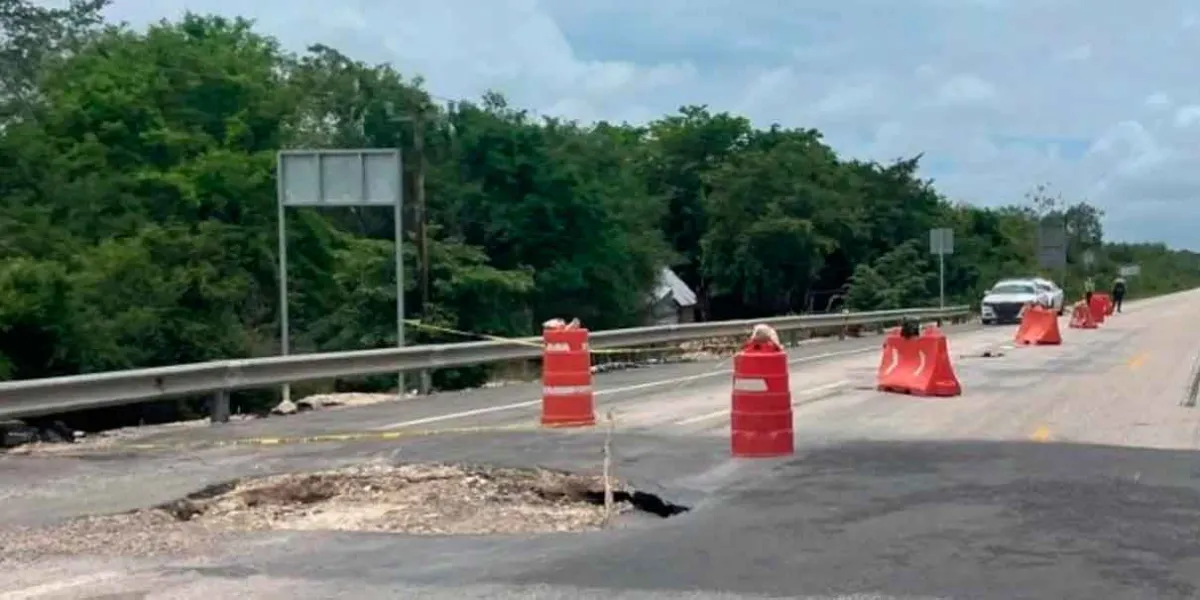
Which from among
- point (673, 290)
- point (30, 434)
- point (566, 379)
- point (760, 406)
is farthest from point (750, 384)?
point (673, 290)

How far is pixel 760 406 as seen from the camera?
12.3 meters

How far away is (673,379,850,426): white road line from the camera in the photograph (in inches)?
634

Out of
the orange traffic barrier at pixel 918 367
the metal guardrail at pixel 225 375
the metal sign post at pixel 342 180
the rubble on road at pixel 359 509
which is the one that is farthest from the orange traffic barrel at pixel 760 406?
the metal sign post at pixel 342 180

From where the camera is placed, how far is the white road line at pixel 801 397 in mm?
16106

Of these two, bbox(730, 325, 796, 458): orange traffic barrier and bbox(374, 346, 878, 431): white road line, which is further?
bbox(374, 346, 878, 431): white road line

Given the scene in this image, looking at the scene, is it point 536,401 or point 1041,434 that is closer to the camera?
point 1041,434

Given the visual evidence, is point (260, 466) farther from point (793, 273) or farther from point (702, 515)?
point (793, 273)

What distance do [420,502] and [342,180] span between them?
14.8 m

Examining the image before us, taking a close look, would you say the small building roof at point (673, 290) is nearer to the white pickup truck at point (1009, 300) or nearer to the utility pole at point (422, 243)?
the white pickup truck at point (1009, 300)

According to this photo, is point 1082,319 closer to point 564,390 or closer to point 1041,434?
point 1041,434

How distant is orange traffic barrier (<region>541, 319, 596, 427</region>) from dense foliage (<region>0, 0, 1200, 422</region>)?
11.6 m

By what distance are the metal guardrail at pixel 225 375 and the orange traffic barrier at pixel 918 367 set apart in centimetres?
608

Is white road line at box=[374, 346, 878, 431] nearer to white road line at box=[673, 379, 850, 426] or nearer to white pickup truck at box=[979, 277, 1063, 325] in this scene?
white road line at box=[673, 379, 850, 426]

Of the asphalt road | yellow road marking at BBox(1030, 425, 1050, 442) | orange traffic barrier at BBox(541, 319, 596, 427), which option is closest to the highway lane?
the asphalt road
